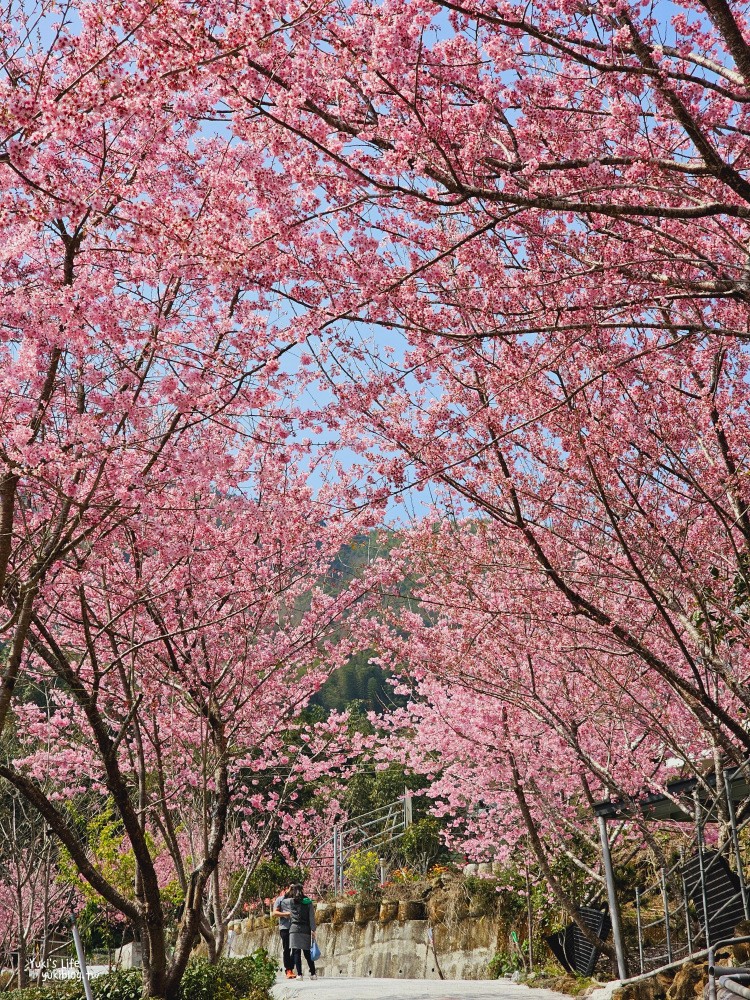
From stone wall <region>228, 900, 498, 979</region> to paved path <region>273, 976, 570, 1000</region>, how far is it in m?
2.68

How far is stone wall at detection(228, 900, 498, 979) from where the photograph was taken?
15531mm

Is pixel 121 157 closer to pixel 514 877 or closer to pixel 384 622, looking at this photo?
pixel 384 622

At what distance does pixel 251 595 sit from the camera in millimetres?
9078

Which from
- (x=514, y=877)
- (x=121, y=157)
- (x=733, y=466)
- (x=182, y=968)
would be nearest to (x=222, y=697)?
(x=182, y=968)

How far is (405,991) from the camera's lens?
11242 millimetres

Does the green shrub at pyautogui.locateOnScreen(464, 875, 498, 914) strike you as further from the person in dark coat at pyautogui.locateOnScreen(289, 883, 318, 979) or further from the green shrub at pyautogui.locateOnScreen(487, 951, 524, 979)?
the person in dark coat at pyautogui.locateOnScreen(289, 883, 318, 979)

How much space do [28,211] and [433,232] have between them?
2.35 metres

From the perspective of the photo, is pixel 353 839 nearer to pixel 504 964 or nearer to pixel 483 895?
pixel 483 895

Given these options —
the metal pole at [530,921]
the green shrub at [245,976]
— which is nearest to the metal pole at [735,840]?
the green shrub at [245,976]

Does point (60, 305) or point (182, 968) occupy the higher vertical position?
point (60, 305)

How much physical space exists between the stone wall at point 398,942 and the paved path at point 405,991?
2.68 metres

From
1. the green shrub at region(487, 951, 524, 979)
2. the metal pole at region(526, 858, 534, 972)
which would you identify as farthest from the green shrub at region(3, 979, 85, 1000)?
the green shrub at region(487, 951, 524, 979)

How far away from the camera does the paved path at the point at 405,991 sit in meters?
10.3

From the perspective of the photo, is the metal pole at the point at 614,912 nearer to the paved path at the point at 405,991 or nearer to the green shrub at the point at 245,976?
the paved path at the point at 405,991
